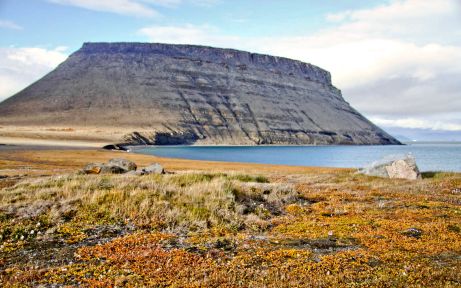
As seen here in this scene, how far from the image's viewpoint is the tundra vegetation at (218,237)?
9.82 m

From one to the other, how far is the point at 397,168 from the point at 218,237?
27487 mm

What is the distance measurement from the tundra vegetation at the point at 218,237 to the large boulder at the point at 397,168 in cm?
1250

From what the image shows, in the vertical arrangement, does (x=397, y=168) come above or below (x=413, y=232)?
above

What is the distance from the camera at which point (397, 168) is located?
36031 mm

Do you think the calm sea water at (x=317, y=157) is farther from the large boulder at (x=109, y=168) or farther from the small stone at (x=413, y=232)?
the small stone at (x=413, y=232)

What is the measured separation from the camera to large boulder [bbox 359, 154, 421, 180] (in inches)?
1391

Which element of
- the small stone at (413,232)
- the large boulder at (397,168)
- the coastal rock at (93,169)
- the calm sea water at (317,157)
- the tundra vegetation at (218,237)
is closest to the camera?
the tundra vegetation at (218,237)

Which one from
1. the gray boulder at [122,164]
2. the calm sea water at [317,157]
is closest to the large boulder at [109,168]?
the gray boulder at [122,164]

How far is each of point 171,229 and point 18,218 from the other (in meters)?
6.12

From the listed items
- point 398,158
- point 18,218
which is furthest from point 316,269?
point 398,158

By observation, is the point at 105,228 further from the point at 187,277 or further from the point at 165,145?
the point at 165,145

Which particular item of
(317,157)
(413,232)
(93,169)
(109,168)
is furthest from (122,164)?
(317,157)

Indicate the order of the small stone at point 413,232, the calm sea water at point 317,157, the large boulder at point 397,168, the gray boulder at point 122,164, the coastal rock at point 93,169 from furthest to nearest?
the calm sea water at point 317,157 → the large boulder at point 397,168 → the gray boulder at point 122,164 → the coastal rock at point 93,169 → the small stone at point 413,232

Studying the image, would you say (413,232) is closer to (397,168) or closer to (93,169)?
(397,168)
